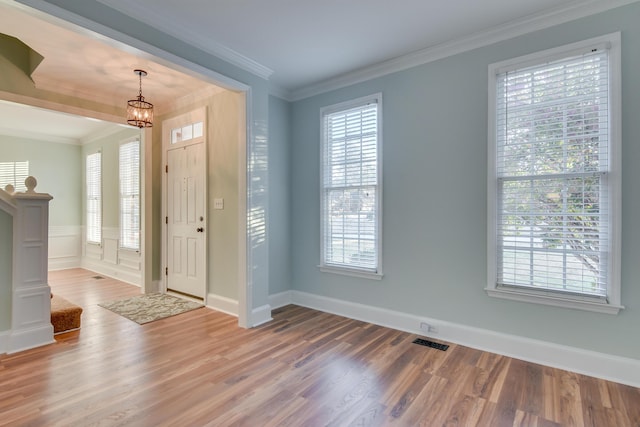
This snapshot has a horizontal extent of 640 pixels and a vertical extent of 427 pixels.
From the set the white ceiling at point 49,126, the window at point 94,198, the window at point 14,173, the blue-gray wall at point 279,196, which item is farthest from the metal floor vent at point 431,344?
the window at point 14,173

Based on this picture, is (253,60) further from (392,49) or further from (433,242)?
(433,242)

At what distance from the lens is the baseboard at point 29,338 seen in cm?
279

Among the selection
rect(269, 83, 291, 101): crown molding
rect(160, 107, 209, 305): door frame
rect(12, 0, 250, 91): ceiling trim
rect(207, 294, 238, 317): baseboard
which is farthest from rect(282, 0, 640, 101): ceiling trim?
rect(207, 294, 238, 317): baseboard

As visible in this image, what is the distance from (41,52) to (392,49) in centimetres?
344

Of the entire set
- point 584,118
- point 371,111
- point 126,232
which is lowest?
point 126,232

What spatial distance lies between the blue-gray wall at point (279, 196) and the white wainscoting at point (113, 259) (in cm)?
267

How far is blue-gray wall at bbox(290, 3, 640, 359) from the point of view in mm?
2312

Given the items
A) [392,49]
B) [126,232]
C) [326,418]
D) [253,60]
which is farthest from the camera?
[126,232]

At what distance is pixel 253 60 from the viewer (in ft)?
11.0

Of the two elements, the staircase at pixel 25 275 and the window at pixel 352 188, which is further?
the window at pixel 352 188

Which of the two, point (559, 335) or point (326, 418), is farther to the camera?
point (559, 335)

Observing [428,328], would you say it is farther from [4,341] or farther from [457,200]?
[4,341]

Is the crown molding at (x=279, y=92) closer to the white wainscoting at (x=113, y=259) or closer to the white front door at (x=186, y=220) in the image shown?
the white front door at (x=186, y=220)

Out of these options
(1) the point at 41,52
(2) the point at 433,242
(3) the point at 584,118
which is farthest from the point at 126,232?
(3) the point at 584,118
